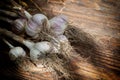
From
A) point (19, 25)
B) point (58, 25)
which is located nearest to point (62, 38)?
point (58, 25)

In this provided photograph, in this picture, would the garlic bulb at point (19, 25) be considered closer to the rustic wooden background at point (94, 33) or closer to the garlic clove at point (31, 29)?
the garlic clove at point (31, 29)

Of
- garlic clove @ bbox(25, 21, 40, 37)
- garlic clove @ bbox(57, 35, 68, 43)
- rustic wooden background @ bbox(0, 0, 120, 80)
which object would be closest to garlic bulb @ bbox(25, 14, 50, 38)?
garlic clove @ bbox(25, 21, 40, 37)

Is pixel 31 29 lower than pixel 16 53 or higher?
higher

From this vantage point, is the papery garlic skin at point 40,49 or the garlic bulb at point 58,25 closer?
the papery garlic skin at point 40,49

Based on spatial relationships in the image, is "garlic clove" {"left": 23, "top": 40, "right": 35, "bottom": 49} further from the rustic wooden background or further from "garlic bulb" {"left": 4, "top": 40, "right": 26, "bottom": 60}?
the rustic wooden background

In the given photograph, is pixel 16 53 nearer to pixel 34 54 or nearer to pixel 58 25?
pixel 34 54

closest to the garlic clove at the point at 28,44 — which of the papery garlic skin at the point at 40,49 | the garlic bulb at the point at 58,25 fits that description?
the papery garlic skin at the point at 40,49
